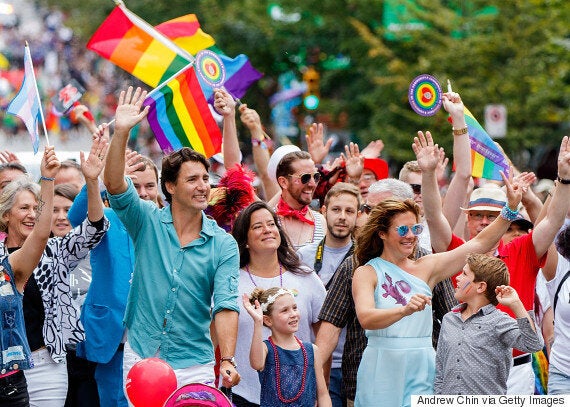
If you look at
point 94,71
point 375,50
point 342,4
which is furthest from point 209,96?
point 94,71

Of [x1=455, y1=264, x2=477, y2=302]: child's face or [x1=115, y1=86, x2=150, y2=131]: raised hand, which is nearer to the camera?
[x1=115, y1=86, x2=150, y2=131]: raised hand

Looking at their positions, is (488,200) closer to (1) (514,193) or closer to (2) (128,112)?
(1) (514,193)

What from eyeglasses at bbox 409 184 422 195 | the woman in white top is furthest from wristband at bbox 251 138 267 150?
the woman in white top

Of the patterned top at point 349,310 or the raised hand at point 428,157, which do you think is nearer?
the patterned top at point 349,310

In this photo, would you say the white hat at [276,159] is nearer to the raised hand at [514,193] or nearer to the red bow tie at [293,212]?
the red bow tie at [293,212]

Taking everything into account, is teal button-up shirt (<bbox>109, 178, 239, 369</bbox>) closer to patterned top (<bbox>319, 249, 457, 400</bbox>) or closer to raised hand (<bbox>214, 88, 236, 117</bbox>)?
patterned top (<bbox>319, 249, 457, 400</bbox>)

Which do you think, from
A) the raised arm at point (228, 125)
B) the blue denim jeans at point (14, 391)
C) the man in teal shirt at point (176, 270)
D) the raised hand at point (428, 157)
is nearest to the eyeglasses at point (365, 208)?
the raised arm at point (228, 125)

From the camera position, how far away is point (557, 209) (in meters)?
7.87

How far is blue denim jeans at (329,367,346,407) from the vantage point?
8273 mm

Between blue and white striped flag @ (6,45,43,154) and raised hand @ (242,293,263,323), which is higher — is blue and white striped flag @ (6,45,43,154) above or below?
above

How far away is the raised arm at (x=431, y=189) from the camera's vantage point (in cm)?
798

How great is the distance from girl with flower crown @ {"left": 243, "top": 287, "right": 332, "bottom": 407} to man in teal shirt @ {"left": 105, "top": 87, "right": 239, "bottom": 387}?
Answer: 40cm

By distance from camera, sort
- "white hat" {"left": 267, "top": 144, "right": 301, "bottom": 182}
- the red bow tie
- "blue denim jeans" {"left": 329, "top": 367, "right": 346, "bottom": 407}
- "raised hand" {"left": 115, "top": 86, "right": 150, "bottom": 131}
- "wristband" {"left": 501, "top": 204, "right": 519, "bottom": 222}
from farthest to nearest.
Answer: "white hat" {"left": 267, "top": 144, "right": 301, "bottom": 182} → the red bow tie → "blue denim jeans" {"left": 329, "top": 367, "right": 346, "bottom": 407} → "wristband" {"left": 501, "top": 204, "right": 519, "bottom": 222} → "raised hand" {"left": 115, "top": 86, "right": 150, "bottom": 131}

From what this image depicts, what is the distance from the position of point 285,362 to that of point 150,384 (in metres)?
1.49
